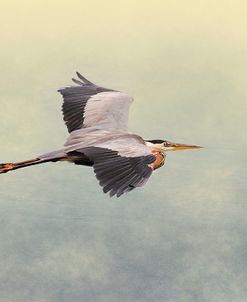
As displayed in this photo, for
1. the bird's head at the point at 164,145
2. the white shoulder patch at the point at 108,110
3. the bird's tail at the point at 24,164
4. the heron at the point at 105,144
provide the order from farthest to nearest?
1. the bird's head at the point at 164,145
2. the white shoulder patch at the point at 108,110
3. the bird's tail at the point at 24,164
4. the heron at the point at 105,144

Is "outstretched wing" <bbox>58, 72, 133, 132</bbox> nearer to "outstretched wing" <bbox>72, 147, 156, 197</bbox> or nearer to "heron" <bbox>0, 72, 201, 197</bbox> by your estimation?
"heron" <bbox>0, 72, 201, 197</bbox>

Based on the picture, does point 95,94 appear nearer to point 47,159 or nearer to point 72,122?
point 72,122

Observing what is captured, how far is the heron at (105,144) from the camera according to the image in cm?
1086

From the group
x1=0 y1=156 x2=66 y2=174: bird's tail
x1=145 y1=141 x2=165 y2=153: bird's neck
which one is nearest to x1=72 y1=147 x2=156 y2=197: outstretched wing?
x1=0 y1=156 x2=66 y2=174: bird's tail

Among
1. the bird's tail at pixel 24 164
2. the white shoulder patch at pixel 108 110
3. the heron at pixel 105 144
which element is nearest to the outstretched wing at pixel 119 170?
the heron at pixel 105 144

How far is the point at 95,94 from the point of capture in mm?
14828

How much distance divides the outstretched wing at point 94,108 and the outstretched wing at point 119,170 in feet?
7.17

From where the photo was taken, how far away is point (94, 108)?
14.2m

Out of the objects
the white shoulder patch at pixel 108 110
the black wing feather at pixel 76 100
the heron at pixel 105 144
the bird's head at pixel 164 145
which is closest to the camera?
the heron at pixel 105 144

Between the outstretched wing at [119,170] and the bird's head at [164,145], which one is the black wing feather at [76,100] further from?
the outstretched wing at [119,170]

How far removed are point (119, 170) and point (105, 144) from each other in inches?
51.2

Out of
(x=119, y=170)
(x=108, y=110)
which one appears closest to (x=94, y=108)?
(x=108, y=110)

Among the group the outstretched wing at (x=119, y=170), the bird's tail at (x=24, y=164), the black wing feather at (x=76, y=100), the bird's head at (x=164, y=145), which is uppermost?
the outstretched wing at (x=119, y=170)

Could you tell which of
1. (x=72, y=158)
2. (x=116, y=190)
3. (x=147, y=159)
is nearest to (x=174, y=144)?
(x=72, y=158)
